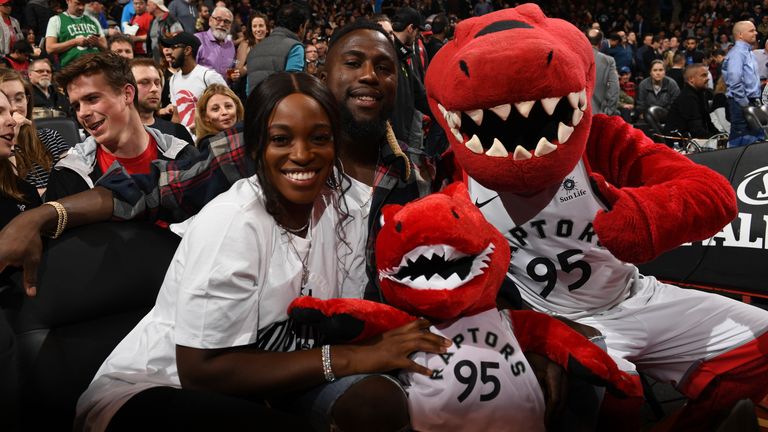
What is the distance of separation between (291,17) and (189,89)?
890 mm

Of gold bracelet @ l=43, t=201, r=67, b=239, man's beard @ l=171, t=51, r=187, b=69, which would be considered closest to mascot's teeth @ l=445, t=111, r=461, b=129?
gold bracelet @ l=43, t=201, r=67, b=239

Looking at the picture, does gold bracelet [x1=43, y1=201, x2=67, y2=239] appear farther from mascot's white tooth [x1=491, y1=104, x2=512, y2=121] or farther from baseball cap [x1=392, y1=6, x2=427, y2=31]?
baseball cap [x1=392, y1=6, x2=427, y2=31]

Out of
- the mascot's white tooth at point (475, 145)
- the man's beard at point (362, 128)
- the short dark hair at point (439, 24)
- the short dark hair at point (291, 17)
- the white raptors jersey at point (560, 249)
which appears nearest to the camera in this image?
the mascot's white tooth at point (475, 145)

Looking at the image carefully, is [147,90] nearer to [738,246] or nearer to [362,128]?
[362,128]

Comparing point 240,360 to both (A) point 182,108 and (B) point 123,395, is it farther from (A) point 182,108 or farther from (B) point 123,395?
(A) point 182,108

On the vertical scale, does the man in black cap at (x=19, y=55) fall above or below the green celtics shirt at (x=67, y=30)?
below

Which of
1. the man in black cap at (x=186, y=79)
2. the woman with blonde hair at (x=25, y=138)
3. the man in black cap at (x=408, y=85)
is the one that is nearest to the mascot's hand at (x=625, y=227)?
the man in black cap at (x=408, y=85)

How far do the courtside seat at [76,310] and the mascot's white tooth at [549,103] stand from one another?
1123 mm

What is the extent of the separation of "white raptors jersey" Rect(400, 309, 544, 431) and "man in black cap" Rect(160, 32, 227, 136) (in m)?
3.70

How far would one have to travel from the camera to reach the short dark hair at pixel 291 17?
5.07 meters

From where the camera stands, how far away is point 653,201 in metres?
1.67

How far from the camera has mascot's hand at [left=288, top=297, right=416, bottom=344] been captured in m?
1.67

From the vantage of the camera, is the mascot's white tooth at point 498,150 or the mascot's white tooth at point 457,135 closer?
the mascot's white tooth at point 498,150

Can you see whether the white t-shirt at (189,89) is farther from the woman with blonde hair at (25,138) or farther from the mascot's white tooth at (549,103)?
the mascot's white tooth at (549,103)
